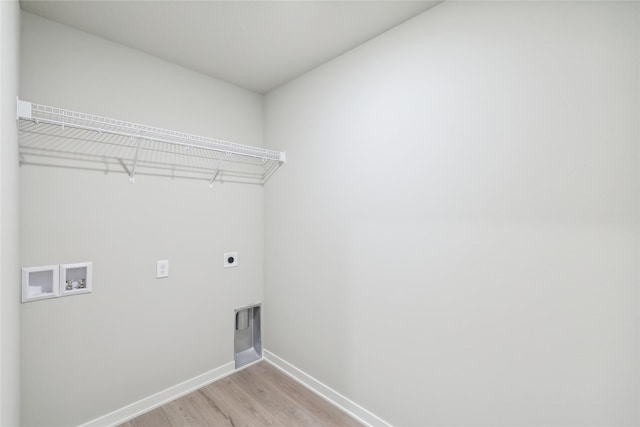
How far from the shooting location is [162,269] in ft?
6.50

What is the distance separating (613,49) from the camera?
1.04 m

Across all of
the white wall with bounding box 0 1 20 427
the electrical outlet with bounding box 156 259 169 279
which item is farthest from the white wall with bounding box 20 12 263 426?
the white wall with bounding box 0 1 20 427

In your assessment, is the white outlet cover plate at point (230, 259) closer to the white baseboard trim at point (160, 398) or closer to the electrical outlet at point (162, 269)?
the electrical outlet at point (162, 269)

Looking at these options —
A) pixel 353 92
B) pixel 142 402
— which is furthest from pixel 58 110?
pixel 142 402

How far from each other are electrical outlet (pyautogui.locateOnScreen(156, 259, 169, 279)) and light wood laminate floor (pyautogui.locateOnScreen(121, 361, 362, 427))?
90 cm

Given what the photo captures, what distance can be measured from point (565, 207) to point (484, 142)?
1.39 ft

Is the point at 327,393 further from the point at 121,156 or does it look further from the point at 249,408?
the point at 121,156

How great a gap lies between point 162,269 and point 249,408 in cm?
113

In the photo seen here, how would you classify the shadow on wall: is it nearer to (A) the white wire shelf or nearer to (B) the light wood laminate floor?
(A) the white wire shelf

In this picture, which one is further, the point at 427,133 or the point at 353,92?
the point at 353,92

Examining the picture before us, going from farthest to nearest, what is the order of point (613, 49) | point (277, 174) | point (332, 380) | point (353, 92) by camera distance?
point (277, 174)
point (332, 380)
point (353, 92)
point (613, 49)

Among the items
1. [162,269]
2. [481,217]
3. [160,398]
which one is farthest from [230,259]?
[481,217]

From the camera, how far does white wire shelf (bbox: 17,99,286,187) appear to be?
1537 mm

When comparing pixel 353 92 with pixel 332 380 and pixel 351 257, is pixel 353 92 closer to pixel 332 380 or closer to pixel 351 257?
pixel 351 257
